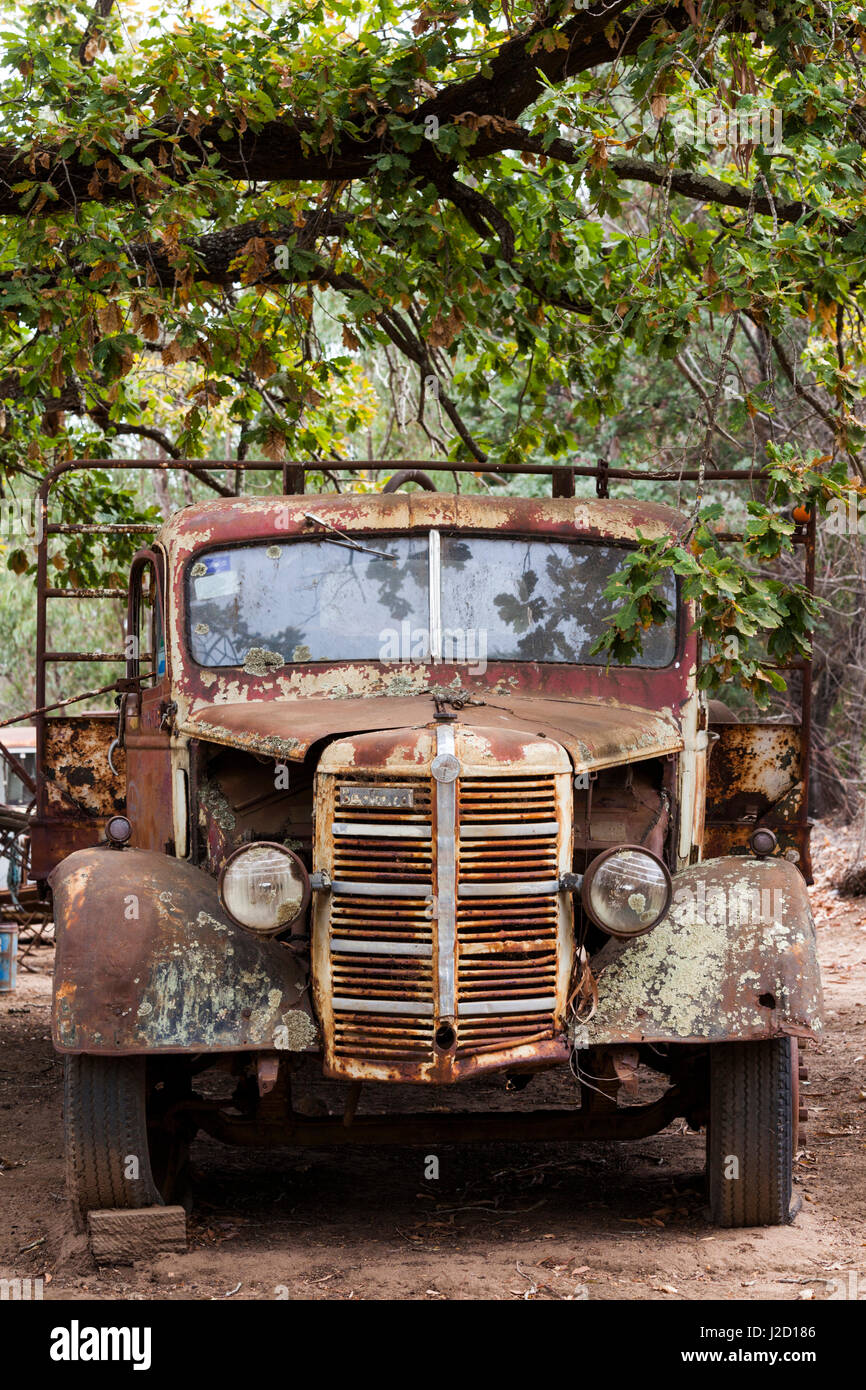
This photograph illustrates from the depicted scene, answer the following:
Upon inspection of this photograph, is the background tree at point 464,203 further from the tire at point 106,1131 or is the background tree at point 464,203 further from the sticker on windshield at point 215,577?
the tire at point 106,1131

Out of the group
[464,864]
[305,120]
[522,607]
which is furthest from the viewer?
[305,120]

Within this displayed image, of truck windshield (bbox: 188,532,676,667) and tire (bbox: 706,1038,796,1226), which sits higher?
truck windshield (bbox: 188,532,676,667)

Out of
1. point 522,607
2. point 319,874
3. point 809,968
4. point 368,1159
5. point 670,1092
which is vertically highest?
point 522,607

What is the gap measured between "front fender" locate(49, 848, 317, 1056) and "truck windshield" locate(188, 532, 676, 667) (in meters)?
1.21

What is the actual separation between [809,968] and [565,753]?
1.03m

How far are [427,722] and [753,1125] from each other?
65.5 inches

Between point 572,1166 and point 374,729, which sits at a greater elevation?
point 374,729

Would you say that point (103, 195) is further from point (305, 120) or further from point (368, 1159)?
point (368, 1159)

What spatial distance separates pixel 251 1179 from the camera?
603 centimetres

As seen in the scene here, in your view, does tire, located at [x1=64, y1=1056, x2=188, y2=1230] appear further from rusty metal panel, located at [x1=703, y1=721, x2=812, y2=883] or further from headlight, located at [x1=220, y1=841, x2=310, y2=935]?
rusty metal panel, located at [x1=703, y1=721, x2=812, y2=883]

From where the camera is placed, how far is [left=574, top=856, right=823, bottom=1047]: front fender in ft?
15.5

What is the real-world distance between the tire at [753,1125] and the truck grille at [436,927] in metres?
0.71

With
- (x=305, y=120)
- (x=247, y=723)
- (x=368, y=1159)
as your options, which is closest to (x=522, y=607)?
(x=247, y=723)

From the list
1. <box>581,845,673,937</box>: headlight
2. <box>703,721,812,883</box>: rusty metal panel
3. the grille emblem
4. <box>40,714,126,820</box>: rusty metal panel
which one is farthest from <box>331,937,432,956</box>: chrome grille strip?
<box>40,714,126,820</box>: rusty metal panel
